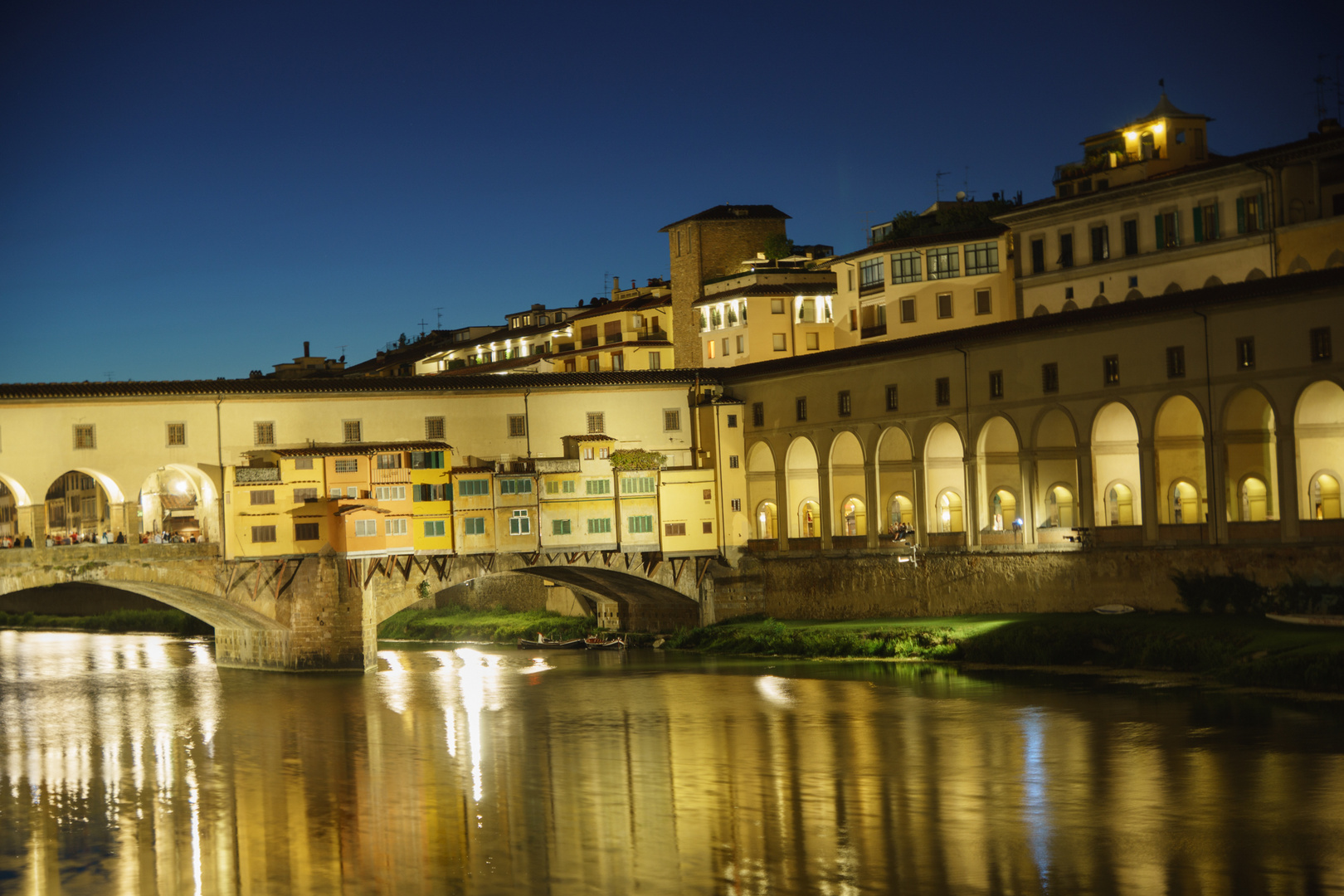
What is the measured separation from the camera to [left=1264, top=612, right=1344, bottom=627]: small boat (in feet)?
116

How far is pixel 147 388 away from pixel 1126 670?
28090 mm

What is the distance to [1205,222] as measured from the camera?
49.1 metres

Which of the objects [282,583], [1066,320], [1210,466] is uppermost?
[1066,320]

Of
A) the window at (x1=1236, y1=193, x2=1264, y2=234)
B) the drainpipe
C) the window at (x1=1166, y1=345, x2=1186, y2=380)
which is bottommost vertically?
the drainpipe

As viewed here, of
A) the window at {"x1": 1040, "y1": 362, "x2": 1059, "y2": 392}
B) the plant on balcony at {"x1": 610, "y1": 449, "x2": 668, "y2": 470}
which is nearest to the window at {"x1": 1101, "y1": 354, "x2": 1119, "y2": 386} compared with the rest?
the window at {"x1": 1040, "y1": 362, "x2": 1059, "y2": 392}

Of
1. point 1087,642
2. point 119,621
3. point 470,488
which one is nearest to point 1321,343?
point 1087,642

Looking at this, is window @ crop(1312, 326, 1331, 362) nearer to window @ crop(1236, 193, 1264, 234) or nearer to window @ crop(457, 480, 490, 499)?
window @ crop(1236, 193, 1264, 234)

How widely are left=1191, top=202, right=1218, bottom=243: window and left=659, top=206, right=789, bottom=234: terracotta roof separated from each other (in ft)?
85.5

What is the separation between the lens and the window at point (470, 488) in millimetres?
49094

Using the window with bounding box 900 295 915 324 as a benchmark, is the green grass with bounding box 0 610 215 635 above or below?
below

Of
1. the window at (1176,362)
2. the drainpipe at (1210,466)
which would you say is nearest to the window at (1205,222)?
the window at (1176,362)

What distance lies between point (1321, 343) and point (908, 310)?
76.7ft

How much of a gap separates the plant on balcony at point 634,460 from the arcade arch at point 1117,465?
14062 millimetres

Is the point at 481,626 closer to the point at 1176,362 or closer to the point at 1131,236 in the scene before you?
the point at 1131,236
